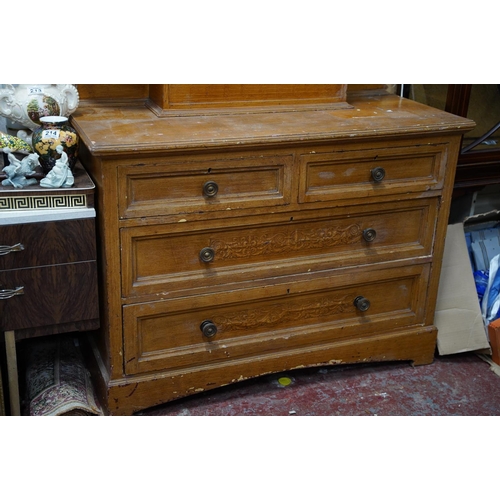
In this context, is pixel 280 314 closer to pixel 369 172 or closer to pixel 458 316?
pixel 369 172

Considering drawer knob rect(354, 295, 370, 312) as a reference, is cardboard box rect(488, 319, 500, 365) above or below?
below

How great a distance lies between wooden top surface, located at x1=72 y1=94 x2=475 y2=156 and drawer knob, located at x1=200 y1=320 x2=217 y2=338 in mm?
696

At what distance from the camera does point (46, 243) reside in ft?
7.66

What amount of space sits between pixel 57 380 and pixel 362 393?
125 centimetres

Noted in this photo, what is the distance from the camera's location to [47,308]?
7.95 feet

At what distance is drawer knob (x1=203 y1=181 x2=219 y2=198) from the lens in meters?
2.45

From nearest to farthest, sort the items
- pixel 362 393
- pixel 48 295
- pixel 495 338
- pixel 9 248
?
pixel 9 248
pixel 48 295
pixel 362 393
pixel 495 338

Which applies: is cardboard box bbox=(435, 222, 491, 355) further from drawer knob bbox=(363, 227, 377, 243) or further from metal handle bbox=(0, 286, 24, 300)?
metal handle bbox=(0, 286, 24, 300)

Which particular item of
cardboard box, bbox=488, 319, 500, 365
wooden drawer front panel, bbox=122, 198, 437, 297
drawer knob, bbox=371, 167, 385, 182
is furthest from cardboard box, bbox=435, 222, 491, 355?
drawer knob, bbox=371, 167, 385, 182

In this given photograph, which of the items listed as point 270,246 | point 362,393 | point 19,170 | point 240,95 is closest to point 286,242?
point 270,246

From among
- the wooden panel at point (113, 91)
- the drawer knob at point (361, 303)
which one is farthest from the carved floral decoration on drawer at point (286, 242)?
the wooden panel at point (113, 91)

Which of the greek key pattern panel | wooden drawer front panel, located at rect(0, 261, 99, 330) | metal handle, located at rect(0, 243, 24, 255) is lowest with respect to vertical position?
wooden drawer front panel, located at rect(0, 261, 99, 330)

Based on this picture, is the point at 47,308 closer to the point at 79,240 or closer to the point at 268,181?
the point at 79,240

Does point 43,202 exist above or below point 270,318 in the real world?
above
